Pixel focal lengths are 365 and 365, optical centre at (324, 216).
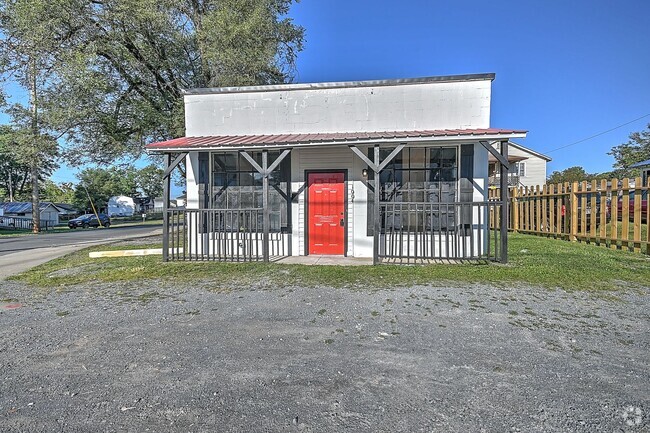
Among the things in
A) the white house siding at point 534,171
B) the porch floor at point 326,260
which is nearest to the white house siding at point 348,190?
the porch floor at point 326,260

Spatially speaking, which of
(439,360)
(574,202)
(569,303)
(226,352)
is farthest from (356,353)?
(574,202)

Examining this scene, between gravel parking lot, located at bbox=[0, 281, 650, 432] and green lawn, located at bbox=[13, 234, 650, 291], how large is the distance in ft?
3.06

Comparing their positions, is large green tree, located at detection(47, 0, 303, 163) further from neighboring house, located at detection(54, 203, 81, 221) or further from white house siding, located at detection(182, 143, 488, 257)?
neighboring house, located at detection(54, 203, 81, 221)

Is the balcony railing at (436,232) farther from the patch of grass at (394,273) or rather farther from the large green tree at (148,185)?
the large green tree at (148,185)

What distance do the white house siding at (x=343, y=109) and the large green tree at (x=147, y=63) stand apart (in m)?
4.48

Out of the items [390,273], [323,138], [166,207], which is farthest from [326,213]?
[166,207]

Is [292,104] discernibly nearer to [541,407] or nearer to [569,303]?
[569,303]

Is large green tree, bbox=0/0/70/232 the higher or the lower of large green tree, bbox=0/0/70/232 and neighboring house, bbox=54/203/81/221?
the higher

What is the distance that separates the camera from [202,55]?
14070mm

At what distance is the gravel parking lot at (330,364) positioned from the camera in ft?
7.80

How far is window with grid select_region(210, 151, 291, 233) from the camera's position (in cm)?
943

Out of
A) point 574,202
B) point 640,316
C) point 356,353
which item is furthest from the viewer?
point 574,202

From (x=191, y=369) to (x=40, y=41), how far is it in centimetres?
1398

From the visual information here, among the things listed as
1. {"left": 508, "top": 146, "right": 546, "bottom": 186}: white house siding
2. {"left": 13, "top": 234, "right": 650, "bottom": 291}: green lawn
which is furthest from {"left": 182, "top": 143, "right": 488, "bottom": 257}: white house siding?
{"left": 508, "top": 146, "right": 546, "bottom": 186}: white house siding
